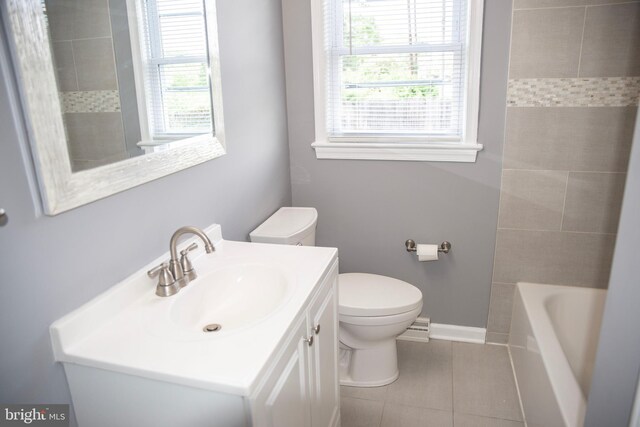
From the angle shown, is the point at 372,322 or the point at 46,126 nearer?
the point at 46,126

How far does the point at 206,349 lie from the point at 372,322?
3.81 feet

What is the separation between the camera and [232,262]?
1.65m

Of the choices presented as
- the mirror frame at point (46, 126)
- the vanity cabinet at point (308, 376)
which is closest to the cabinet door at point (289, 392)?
the vanity cabinet at point (308, 376)

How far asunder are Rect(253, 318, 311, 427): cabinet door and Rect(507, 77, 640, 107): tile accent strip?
1.62 meters

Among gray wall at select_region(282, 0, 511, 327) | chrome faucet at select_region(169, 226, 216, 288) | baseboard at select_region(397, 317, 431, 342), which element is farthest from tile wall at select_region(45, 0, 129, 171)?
baseboard at select_region(397, 317, 431, 342)

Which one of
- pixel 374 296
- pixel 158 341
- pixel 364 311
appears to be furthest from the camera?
pixel 374 296

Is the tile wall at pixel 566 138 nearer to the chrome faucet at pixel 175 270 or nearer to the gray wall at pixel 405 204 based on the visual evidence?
the gray wall at pixel 405 204

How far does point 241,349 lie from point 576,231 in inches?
77.6

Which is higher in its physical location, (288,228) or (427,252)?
(288,228)

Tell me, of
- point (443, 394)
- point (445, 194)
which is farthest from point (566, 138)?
point (443, 394)

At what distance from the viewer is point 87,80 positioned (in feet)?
3.97

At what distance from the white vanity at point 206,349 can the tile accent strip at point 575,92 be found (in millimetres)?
1371

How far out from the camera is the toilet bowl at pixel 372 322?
2148 millimetres

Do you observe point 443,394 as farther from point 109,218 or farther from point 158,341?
point 109,218
